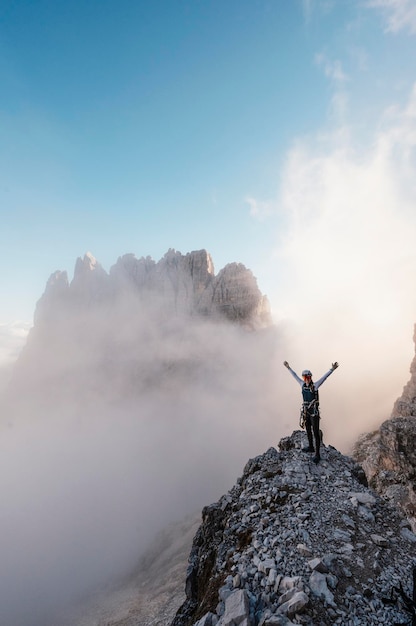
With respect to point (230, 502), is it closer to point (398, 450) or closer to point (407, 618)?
point (407, 618)

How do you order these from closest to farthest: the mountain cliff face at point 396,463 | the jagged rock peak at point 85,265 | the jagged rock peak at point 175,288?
1. the mountain cliff face at point 396,463
2. the jagged rock peak at point 175,288
3. the jagged rock peak at point 85,265

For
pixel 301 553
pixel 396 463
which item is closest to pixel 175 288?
pixel 396 463

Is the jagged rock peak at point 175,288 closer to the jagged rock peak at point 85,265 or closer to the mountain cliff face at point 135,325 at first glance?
the jagged rock peak at point 85,265

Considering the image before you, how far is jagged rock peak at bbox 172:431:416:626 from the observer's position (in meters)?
7.42

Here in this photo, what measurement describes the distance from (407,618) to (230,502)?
26.6 feet

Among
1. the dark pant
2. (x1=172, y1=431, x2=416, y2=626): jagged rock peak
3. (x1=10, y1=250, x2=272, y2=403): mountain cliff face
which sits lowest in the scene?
(x1=172, y1=431, x2=416, y2=626): jagged rock peak

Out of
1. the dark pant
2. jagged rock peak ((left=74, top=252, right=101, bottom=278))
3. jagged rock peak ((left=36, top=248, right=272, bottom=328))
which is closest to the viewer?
the dark pant

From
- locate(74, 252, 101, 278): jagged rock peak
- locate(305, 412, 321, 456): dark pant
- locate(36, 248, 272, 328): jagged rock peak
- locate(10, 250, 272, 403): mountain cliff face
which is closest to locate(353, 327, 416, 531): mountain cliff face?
locate(305, 412, 321, 456): dark pant

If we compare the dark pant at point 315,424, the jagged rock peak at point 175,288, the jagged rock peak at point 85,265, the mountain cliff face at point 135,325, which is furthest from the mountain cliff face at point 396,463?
the jagged rock peak at point 85,265

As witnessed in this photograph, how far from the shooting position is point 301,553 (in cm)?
897

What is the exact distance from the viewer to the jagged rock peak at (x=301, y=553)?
742cm

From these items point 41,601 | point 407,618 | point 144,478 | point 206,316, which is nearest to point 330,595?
point 407,618

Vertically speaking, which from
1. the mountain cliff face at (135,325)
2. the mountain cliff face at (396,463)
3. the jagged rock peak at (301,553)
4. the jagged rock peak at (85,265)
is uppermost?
the jagged rock peak at (85,265)

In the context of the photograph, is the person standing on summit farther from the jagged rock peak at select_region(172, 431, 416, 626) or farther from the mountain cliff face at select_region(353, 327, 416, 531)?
the mountain cliff face at select_region(353, 327, 416, 531)
